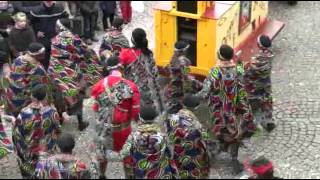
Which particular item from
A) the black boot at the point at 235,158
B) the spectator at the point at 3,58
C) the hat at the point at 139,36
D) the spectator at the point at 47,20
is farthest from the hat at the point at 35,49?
the black boot at the point at 235,158

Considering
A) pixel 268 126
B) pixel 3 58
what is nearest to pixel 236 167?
pixel 268 126

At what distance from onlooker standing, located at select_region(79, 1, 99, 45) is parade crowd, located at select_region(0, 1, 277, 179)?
1.63 meters

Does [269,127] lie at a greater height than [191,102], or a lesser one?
lesser

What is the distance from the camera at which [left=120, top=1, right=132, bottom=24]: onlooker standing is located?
14034 mm

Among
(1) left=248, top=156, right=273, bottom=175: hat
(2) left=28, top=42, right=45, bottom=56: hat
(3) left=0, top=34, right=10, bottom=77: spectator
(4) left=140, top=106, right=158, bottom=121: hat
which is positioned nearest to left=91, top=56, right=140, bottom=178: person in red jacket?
(4) left=140, top=106, right=158, bottom=121: hat

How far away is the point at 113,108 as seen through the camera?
8.38m

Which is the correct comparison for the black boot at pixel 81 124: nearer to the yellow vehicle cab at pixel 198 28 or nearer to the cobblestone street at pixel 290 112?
the cobblestone street at pixel 290 112

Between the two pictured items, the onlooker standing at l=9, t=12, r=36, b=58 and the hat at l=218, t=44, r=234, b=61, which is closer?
the hat at l=218, t=44, r=234, b=61

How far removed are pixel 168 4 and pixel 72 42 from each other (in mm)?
2191

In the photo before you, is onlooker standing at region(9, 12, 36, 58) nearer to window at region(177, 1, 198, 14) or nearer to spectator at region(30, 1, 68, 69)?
spectator at region(30, 1, 68, 69)

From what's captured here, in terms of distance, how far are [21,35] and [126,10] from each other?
3807 millimetres

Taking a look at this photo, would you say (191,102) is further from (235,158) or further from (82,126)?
(82,126)

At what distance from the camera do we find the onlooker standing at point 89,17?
13.1 meters

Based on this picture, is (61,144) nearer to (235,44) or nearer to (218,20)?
(218,20)
